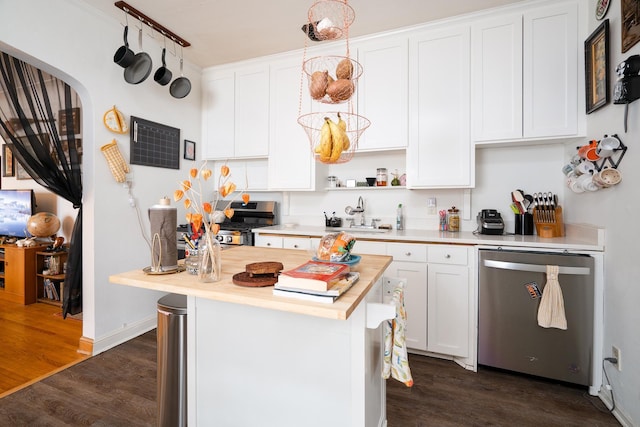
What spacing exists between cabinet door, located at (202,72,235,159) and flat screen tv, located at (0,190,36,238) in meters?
2.29

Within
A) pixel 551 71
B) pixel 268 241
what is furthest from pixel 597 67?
pixel 268 241

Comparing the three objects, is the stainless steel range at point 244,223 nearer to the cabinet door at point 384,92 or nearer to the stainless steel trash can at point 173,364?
the cabinet door at point 384,92

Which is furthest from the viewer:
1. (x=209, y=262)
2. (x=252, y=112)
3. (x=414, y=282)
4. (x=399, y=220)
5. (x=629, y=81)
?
(x=252, y=112)

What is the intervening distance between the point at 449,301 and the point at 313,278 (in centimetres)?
179

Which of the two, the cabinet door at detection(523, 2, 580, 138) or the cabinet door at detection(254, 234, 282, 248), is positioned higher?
the cabinet door at detection(523, 2, 580, 138)

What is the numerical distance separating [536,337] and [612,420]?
0.51 metres

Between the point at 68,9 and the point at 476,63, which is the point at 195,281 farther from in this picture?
the point at 476,63

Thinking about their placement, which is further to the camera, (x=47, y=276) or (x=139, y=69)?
(x=47, y=276)

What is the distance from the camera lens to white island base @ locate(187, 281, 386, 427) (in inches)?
45.2

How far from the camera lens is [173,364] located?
145 centimetres

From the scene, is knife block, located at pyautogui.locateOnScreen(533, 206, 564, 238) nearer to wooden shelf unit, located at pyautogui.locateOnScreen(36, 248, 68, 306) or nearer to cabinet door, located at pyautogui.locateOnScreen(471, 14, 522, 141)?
cabinet door, located at pyautogui.locateOnScreen(471, 14, 522, 141)

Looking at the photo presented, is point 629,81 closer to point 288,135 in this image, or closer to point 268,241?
point 288,135

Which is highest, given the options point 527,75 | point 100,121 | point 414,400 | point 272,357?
point 527,75

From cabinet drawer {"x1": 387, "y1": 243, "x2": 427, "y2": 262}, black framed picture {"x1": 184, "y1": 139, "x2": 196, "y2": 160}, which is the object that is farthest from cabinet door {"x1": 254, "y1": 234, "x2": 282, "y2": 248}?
black framed picture {"x1": 184, "y1": 139, "x2": 196, "y2": 160}
